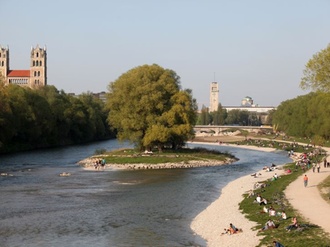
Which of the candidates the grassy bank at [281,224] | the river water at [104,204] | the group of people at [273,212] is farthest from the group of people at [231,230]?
the group of people at [273,212]

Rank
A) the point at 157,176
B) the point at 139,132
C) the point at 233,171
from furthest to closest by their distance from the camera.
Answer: the point at 139,132 < the point at 233,171 < the point at 157,176

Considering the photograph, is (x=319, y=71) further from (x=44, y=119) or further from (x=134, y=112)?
(x=44, y=119)

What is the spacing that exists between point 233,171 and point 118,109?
77.3 ft

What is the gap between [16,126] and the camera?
103 metres

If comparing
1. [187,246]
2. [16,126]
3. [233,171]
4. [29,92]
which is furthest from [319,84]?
[29,92]

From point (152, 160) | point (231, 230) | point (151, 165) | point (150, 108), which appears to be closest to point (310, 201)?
point (231, 230)

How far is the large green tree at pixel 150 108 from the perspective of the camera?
267 ft

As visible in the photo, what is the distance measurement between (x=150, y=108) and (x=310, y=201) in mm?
43194

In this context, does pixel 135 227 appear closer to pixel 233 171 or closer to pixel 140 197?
pixel 140 197

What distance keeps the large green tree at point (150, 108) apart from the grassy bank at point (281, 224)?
33.0m

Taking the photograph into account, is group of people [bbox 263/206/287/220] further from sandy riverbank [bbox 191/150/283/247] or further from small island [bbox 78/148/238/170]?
small island [bbox 78/148/238/170]

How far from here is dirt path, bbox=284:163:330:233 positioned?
3450cm

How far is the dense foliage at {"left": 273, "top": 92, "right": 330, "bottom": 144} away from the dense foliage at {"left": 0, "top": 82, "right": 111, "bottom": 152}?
2107 inches

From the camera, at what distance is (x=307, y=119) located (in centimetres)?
13475
